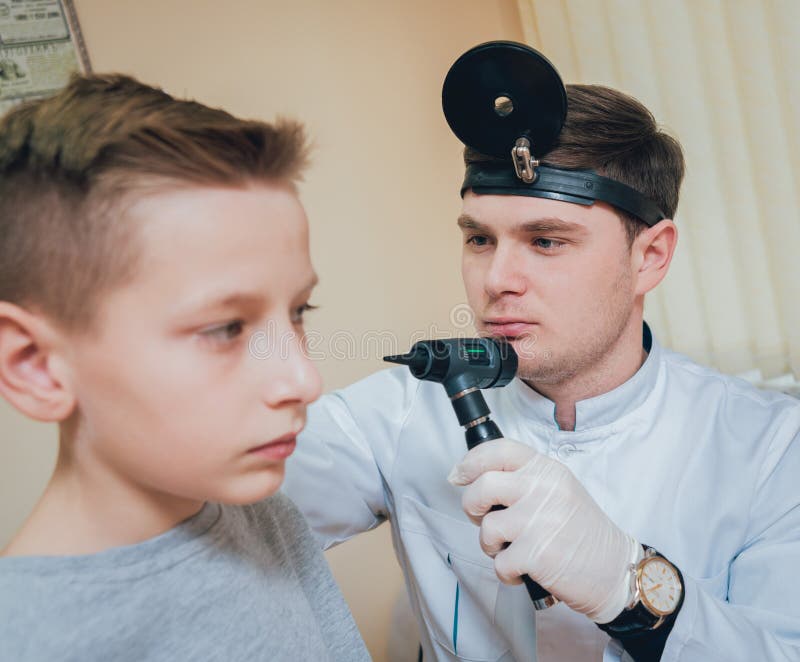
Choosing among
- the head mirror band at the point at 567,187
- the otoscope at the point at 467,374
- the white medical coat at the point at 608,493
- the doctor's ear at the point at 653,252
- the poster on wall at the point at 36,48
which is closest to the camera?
the otoscope at the point at 467,374

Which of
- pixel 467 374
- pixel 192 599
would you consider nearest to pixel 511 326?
pixel 467 374

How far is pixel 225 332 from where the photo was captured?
0.60 meters

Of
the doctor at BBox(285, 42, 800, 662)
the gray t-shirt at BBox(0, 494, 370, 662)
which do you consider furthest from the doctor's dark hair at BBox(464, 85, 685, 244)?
the gray t-shirt at BBox(0, 494, 370, 662)

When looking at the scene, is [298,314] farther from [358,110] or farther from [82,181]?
[358,110]

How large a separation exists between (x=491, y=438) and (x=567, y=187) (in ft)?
1.71

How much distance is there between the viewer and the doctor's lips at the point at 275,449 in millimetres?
632

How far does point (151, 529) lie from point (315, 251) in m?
1.33

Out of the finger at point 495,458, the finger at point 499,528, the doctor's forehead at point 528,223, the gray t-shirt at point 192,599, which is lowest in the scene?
the finger at point 499,528

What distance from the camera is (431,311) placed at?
212cm

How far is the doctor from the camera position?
3.33 feet

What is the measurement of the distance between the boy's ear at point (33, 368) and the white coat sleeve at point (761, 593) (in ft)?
2.95

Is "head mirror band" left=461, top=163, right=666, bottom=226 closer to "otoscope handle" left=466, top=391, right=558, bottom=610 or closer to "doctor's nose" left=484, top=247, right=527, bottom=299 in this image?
"doctor's nose" left=484, top=247, right=527, bottom=299

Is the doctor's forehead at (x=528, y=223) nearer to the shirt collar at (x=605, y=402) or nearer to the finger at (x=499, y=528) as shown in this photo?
the shirt collar at (x=605, y=402)

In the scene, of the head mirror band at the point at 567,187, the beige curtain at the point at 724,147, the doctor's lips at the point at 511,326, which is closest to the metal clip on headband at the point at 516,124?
the head mirror band at the point at 567,187
